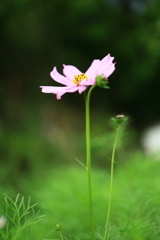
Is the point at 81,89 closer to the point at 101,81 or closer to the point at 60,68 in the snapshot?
the point at 101,81

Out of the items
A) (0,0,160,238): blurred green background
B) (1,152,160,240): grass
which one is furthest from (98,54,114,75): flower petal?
(0,0,160,238): blurred green background

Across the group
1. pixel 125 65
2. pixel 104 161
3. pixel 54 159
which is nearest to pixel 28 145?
pixel 54 159

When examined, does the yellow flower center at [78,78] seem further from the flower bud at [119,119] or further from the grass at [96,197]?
the grass at [96,197]

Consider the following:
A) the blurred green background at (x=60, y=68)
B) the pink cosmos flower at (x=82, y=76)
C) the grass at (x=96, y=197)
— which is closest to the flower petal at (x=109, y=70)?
the pink cosmos flower at (x=82, y=76)

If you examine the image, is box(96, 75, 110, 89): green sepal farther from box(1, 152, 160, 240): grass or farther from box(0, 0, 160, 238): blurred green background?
box(0, 0, 160, 238): blurred green background

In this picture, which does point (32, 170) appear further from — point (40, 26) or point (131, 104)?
point (131, 104)

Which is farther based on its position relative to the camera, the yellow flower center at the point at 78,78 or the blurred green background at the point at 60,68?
the blurred green background at the point at 60,68
